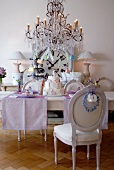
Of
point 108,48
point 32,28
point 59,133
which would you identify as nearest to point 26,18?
point 32,28

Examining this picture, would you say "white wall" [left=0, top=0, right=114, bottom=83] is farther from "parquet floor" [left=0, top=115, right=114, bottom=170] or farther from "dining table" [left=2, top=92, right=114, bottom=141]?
"dining table" [left=2, top=92, right=114, bottom=141]

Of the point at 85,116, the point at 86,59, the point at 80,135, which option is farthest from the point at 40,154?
the point at 86,59

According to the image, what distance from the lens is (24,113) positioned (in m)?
2.53

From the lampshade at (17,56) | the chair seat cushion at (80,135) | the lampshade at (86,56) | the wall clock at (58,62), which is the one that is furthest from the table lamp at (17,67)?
the chair seat cushion at (80,135)

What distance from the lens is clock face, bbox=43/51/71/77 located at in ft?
15.8

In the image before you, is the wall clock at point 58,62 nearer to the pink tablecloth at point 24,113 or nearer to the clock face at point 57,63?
the clock face at point 57,63

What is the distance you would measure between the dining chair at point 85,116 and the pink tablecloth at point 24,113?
1.68ft

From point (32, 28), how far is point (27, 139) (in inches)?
111

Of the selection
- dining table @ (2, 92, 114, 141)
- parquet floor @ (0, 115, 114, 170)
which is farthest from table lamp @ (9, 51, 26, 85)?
dining table @ (2, 92, 114, 141)

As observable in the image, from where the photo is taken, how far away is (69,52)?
4.82 m

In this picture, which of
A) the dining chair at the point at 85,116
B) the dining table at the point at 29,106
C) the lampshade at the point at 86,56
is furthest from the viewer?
the lampshade at the point at 86,56

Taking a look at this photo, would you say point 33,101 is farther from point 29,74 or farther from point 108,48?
point 108,48

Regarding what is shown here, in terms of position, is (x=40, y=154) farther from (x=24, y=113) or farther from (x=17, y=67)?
(x=17, y=67)

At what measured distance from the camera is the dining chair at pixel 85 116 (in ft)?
6.58
